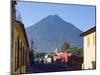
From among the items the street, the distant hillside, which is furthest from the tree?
the street

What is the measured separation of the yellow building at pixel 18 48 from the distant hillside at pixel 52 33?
8 centimetres

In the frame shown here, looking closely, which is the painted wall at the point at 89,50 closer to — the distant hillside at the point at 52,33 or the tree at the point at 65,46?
the distant hillside at the point at 52,33

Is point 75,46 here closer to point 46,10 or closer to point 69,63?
point 69,63

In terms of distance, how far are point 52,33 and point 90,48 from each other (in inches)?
22.4

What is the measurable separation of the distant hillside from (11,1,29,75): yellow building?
8 cm

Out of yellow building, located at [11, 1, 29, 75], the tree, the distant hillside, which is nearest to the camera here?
yellow building, located at [11, 1, 29, 75]

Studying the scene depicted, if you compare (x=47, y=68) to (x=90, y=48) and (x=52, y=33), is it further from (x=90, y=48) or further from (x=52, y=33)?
(x=90, y=48)

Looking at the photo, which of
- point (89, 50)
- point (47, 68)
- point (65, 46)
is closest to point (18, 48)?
point (47, 68)

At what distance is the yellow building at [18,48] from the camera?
2514mm

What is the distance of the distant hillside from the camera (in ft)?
8.63

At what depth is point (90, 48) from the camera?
9.35 ft

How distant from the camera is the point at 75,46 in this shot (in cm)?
278

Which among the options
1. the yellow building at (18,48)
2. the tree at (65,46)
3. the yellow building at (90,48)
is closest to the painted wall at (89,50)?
the yellow building at (90,48)

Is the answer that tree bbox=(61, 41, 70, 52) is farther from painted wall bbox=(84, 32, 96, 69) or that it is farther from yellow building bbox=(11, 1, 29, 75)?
yellow building bbox=(11, 1, 29, 75)
